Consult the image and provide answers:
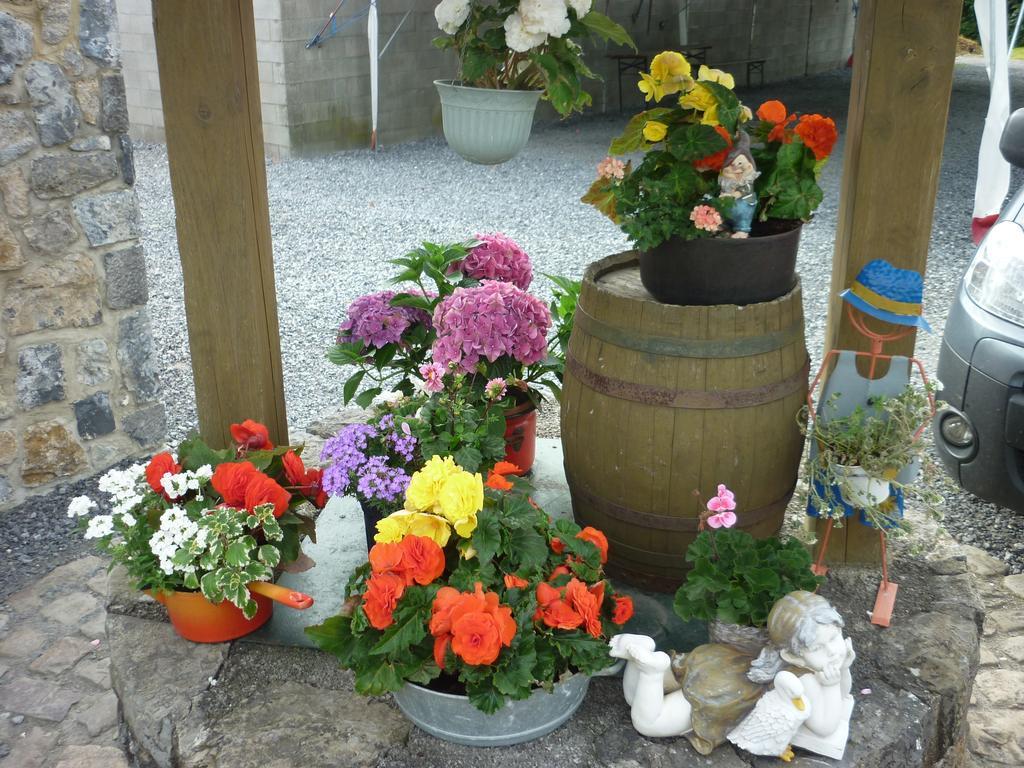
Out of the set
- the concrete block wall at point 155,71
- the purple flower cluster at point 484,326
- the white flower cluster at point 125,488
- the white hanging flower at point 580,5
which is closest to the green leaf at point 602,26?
the white hanging flower at point 580,5

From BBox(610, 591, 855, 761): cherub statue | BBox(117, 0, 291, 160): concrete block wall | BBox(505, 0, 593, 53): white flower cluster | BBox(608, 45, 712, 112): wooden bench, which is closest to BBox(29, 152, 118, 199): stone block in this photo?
BBox(505, 0, 593, 53): white flower cluster

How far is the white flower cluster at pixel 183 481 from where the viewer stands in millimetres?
2115

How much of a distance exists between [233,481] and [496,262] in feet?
3.59

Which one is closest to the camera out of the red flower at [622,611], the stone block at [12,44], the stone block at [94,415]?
the red flower at [622,611]

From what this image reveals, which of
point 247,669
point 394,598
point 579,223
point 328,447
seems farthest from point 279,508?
point 579,223

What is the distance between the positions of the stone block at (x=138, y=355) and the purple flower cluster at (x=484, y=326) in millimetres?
1644

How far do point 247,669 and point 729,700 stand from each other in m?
0.99

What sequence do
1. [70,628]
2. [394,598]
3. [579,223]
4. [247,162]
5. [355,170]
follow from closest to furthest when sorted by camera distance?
[394,598] → [247,162] → [70,628] → [579,223] → [355,170]

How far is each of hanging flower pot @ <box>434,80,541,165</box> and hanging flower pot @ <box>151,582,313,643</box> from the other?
103 cm

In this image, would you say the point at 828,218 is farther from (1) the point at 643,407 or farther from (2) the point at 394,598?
(2) the point at 394,598

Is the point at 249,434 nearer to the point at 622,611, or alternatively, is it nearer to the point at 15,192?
the point at 622,611

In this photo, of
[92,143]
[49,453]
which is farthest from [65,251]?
[49,453]

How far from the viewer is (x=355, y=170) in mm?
8930

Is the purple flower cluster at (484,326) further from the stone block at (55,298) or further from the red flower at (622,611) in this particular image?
the stone block at (55,298)
